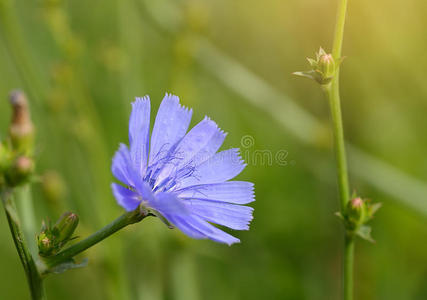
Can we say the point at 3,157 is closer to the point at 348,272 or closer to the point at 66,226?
the point at 66,226

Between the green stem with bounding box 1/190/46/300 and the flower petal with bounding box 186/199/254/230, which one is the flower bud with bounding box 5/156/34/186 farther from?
the flower petal with bounding box 186/199/254/230

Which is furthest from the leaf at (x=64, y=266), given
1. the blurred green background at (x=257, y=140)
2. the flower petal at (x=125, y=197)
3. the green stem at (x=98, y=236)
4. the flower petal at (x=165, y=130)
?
the blurred green background at (x=257, y=140)

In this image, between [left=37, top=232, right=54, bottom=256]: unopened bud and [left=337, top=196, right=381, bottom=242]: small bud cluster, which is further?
[left=337, top=196, right=381, bottom=242]: small bud cluster

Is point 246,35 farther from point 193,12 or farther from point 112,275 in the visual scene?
point 112,275

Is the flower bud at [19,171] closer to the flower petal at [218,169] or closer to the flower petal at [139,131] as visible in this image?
the flower petal at [139,131]


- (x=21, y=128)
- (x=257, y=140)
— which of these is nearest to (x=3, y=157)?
(x=21, y=128)

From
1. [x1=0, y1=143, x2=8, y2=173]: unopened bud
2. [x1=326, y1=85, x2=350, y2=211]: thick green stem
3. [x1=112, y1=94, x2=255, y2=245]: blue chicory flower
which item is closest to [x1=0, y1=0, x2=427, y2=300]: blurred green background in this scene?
[x1=0, y1=143, x2=8, y2=173]: unopened bud
